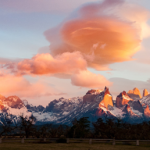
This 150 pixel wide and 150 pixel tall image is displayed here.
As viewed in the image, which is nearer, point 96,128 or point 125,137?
point 125,137

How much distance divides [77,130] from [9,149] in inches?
2305

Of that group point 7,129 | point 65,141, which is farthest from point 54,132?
point 65,141

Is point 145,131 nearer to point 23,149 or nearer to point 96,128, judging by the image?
point 96,128

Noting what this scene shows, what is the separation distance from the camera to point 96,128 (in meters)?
102

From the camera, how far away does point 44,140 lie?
5909cm

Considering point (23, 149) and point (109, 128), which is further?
point (109, 128)

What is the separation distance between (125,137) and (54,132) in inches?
1249

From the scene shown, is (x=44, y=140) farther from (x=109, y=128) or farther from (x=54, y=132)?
(x=54, y=132)

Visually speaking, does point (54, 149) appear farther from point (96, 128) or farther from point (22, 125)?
point (96, 128)

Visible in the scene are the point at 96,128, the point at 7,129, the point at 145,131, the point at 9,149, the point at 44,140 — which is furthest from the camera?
the point at 96,128

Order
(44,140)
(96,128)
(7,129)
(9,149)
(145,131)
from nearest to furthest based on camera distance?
1. (9,149)
2. (44,140)
3. (7,129)
4. (145,131)
5. (96,128)

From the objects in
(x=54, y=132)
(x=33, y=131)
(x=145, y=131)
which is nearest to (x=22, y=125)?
(x=33, y=131)

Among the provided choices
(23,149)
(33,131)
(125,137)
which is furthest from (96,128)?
(23,149)

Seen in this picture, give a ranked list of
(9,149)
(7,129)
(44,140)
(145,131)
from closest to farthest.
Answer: (9,149), (44,140), (7,129), (145,131)
